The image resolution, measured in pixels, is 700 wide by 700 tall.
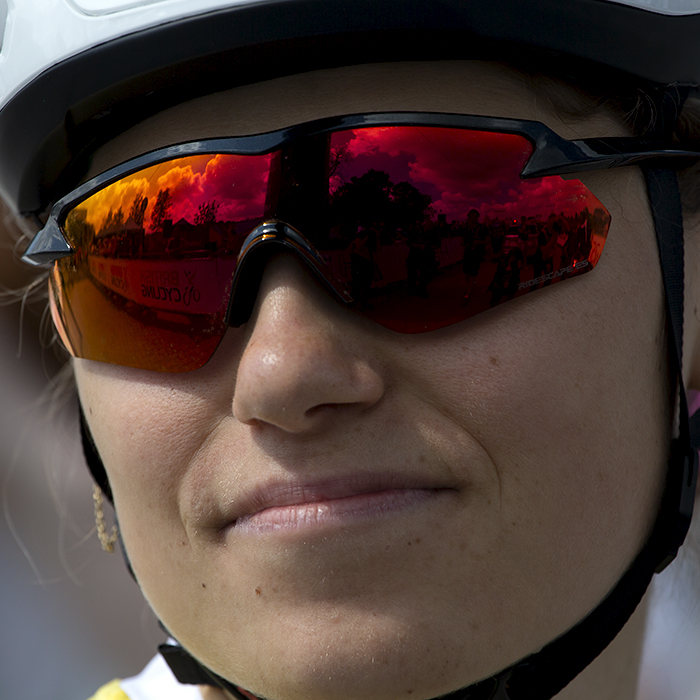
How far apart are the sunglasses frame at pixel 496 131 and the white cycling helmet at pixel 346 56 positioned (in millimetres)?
83

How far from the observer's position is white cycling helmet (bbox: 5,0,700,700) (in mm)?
1223

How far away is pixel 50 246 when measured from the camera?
1453 millimetres

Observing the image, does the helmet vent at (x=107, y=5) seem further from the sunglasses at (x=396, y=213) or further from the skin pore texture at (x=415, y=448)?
the sunglasses at (x=396, y=213)

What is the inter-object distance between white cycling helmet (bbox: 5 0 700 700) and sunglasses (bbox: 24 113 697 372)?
6.2 inches

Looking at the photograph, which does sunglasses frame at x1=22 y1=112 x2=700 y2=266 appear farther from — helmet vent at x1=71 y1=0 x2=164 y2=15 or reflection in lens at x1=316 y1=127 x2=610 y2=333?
helmet vent at x1=71 y1=0 x2=164 y2=15

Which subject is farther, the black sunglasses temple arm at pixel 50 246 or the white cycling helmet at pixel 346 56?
the black sunglasses temple arm at pixel 50 246

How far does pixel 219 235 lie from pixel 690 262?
906 millimetres

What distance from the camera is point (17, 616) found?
387cm

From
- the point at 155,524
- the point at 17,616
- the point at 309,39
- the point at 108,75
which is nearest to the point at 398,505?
the point at 155,524

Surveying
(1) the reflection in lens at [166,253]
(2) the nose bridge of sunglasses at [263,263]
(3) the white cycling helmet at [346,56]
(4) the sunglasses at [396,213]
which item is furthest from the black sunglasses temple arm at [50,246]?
(2) the nose bridge of sunglasses at [263,263]

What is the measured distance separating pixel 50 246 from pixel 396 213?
0.72m

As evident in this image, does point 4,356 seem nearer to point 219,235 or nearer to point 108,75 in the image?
point 108,75

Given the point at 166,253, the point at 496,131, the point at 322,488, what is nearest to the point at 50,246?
the point at 166,253

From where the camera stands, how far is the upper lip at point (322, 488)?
114cm
